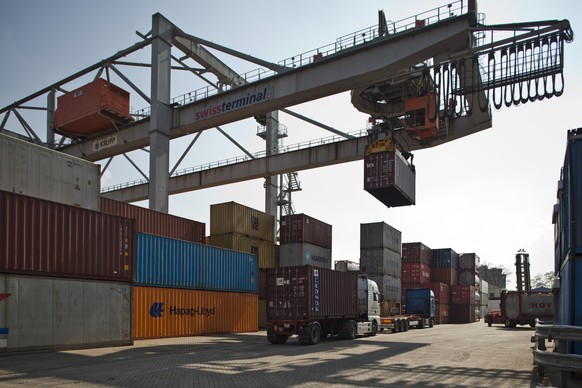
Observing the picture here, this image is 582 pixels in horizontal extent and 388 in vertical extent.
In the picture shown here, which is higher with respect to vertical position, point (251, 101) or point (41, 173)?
point (251, 101)

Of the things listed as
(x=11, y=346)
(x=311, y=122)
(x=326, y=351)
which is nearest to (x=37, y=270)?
(x=11, y=346)

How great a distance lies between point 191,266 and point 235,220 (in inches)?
307

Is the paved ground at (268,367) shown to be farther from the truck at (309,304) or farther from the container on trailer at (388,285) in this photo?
the container on trailer at (388,285)

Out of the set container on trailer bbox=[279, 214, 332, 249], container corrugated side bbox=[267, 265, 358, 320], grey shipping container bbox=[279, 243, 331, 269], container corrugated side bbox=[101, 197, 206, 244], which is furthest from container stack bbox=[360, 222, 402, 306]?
container corrugated side bbox=[101, 197, 206, 244]

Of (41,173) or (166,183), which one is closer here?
(41,173)

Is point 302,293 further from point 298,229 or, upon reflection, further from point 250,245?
point 298,229

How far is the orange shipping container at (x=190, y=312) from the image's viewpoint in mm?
21016

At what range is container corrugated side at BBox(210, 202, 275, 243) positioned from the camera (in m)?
31.3

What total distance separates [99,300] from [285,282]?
7.79 metres

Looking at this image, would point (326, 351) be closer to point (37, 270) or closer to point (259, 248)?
point (37, 270)

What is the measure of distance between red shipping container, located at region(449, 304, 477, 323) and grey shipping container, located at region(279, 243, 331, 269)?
75.9ft

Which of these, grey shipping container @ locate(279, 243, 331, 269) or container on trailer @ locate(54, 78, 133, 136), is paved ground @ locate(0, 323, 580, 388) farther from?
container on trailer @ locate(54, 78, 133, 136)

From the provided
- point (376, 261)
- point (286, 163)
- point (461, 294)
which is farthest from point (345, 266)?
point (461, 294)

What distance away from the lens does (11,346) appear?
14.6 m
